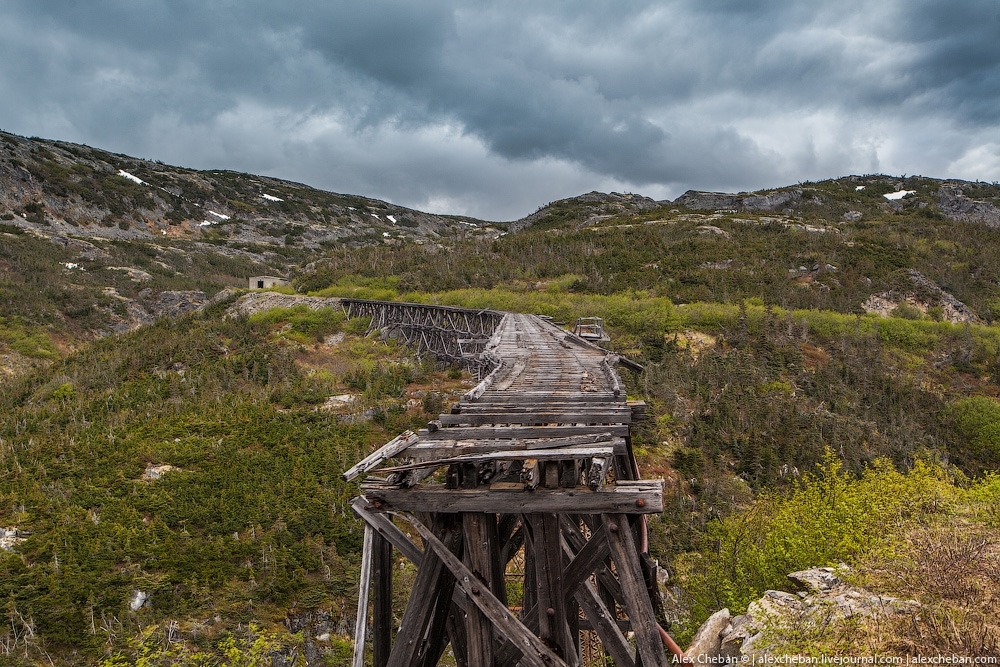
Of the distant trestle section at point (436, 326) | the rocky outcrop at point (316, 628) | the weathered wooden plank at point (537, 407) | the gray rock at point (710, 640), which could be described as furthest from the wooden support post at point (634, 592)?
the distant trestle section at point (436, 326)

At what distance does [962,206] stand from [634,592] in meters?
107

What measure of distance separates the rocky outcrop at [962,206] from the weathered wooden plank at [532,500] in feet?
292

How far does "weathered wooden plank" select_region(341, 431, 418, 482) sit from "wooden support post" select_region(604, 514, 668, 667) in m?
1.92

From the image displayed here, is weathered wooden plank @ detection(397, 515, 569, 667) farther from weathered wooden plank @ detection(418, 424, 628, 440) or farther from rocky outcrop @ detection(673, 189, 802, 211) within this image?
rocky outcrop @ detection(673, 189, 802, 211)

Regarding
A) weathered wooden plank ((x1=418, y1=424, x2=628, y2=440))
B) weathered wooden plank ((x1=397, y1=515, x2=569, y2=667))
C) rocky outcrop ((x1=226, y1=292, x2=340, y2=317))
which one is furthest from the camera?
rocky outcrop ((x1=226, y1=292, x2=340, y2=317))

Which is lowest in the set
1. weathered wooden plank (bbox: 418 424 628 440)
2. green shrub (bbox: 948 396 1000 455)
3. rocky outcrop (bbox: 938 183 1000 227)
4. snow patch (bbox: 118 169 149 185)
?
green shrub (bbox: 948 396 1000 455)

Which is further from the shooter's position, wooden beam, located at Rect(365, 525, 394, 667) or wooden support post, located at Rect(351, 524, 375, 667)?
wooden beam, located at Rect(365, 525, 394, 667)

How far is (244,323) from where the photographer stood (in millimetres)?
34781

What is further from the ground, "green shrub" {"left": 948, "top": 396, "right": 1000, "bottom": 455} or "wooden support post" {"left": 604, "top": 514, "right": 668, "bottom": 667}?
"wooden support post" {"left": 604, "top": 514, "right": 668, "bottom": 667}

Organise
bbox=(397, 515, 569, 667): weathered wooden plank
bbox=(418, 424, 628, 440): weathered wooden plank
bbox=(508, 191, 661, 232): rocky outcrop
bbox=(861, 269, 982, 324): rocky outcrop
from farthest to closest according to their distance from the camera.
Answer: bbox=(508, 191, 661, 232): rocky outcrop < bbox=(861, 269, 982, 324): rocky outcrop < bbox=(418, 424, 628, 440): weathered wooden plank < bbox=(397, 515, 569, 667): weathered wooden plank

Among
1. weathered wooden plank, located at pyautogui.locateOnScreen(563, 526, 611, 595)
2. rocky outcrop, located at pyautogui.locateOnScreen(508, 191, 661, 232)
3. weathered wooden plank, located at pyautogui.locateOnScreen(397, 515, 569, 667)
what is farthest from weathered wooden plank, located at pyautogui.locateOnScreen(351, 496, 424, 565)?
rocky outcrop, located at pyautogui.locateOnScreen(508, 191, 661, 232)

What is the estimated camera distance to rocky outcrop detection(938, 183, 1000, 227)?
71.8 meters

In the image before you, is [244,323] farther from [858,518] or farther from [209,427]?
[858,518]

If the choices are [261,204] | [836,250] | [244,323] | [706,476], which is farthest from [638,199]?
[706,476]
